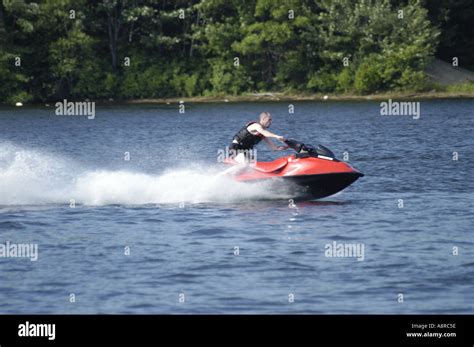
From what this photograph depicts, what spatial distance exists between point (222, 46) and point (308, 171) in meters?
55.7

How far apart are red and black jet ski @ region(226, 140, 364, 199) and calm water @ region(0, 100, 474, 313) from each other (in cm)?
37

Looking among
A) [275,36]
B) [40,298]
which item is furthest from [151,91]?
[40,298]

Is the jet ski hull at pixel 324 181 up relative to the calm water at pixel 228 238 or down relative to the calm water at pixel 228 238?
up

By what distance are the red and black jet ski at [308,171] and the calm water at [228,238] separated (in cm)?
37

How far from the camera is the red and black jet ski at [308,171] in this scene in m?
23.5

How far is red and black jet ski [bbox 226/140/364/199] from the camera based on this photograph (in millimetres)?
23453

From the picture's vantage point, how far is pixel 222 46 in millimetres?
78375

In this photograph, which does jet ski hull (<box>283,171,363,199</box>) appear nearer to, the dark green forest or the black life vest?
the black life vest

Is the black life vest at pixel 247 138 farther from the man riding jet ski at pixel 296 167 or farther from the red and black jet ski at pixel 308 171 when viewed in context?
the red and black jet ski at pixel 308 171

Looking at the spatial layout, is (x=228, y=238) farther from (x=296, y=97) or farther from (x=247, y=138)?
(x=296, y=97)
